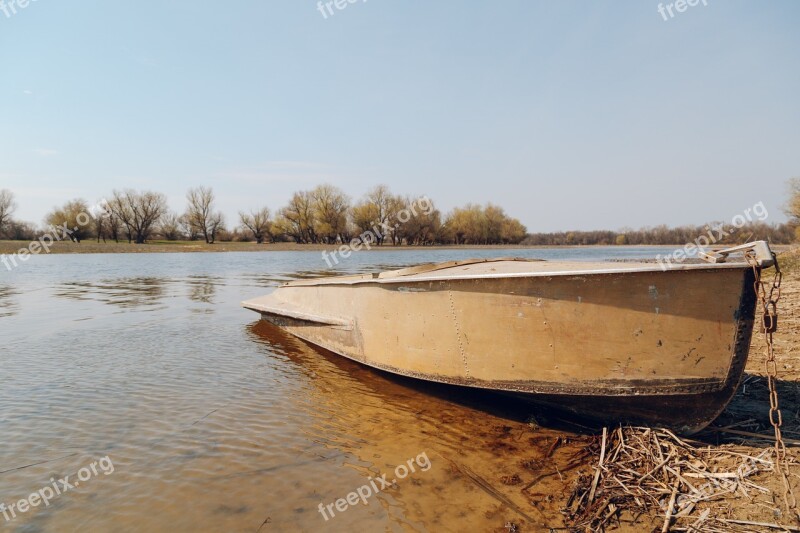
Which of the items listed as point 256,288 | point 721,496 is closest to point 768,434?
point 721,496

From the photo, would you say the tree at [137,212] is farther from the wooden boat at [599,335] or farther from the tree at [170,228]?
the wooden boat at [599,335]

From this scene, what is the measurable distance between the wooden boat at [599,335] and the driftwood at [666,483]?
0.28 metres

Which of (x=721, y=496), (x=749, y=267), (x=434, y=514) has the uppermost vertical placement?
(x=749, y=267)

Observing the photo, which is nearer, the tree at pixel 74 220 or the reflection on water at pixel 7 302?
the reflection on water at pixel 7 302

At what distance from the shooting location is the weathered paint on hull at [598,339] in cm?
301

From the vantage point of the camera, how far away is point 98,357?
6.26 metres

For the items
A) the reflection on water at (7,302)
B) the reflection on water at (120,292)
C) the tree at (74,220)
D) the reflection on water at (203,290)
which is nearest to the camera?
the reflection on water at (7,302)

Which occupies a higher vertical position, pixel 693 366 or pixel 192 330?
pixel 693 366

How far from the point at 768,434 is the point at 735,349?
76cm

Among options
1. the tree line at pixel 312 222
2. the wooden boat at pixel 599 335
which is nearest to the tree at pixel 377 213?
the tree line at pixel 312 222

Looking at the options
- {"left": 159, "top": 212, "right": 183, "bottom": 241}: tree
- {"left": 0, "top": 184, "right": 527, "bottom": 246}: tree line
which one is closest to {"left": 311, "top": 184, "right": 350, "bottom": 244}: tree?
{"left": 0, "top": 184, "right": 527, "bottom": 246}: tree line

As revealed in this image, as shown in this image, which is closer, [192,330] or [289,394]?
[289,394]

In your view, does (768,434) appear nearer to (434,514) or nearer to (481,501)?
(481,501)

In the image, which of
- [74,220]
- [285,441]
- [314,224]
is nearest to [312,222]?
[314,224]
